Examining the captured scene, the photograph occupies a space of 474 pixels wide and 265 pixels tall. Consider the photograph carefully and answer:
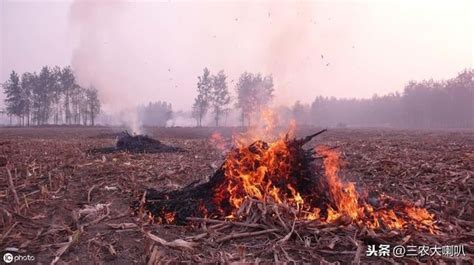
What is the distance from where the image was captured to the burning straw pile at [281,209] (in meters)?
5.89

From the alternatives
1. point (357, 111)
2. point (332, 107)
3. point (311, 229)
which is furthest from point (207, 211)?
point (332, 107)

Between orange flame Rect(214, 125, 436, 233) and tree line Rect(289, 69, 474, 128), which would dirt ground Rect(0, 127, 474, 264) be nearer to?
orange flame Rect(214, 125, 436, 233)

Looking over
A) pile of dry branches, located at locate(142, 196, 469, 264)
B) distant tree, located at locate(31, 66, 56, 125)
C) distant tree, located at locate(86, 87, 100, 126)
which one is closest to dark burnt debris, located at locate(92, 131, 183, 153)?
pile of dry branches, located at locate(142, 196, 469, 264)

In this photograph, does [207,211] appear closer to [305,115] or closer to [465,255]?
[465,255]

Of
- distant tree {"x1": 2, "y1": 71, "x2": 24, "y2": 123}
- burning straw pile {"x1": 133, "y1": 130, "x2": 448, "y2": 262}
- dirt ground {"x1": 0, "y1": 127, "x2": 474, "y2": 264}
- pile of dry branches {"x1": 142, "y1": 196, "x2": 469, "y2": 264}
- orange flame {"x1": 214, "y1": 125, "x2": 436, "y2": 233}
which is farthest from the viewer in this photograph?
distant tree {"x1": 2, "y1": 71, "x2": 24, "y2": 123}

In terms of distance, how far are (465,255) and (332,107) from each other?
154011mm

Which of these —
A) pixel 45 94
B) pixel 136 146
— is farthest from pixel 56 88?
pixel 136 146

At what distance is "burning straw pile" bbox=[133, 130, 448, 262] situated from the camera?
5.89 metres

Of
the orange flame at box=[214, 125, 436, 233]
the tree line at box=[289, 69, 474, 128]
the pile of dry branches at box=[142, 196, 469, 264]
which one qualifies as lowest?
the pile of dry branches at box=[142, 196, 469, 264]

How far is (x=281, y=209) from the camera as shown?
679cm

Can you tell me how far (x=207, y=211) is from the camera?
7.29 metres

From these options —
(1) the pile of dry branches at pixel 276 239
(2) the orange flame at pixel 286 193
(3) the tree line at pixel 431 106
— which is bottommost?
(1) the pile of dry branches at pixel 276 239

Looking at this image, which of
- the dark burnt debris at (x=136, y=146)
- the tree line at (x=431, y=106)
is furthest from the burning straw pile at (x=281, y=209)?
the tree line at (x=431, y=106)

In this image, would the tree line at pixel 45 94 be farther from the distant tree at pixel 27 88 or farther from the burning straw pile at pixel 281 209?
the burning straw pile at pixel 281 209
